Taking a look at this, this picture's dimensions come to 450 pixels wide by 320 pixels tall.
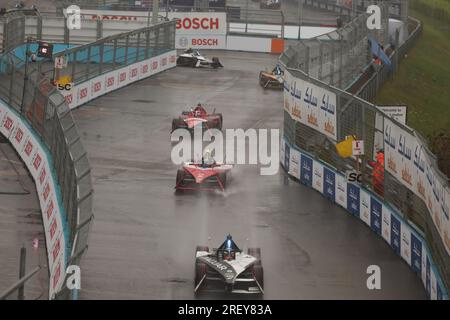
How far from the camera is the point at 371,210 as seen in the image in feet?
95.2

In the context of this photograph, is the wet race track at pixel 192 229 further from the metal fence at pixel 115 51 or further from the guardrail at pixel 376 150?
the metal fence at pixel 115 51

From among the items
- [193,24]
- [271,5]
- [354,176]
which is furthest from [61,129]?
[271,5]

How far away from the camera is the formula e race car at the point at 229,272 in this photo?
76.7 ft

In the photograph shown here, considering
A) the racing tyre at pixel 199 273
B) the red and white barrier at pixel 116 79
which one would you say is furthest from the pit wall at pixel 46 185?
the red and white barrier at pixel 116 79

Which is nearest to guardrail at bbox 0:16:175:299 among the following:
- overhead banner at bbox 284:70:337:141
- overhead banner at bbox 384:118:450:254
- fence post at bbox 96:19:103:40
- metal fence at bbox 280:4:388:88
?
fence post at bbox 96:19:103:40

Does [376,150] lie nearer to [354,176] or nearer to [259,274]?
[354,176]

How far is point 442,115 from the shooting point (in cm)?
5847

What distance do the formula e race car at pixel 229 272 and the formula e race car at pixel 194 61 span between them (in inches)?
1342

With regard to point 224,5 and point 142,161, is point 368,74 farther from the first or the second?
point 224,5

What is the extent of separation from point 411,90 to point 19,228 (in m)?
33.3

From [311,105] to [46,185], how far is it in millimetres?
7760
